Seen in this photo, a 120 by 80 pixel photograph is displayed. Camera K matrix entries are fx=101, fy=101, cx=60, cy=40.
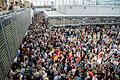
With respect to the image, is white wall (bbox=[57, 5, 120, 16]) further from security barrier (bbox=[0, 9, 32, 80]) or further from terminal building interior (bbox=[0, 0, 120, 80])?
security barrier (bbox=[0, 9, 32, 80])

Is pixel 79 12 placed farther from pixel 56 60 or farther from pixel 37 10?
pixel 37 10

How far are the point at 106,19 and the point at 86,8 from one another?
13.3ft

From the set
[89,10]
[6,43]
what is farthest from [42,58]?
[89,10]

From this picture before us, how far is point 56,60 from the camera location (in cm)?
695

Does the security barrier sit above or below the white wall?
below

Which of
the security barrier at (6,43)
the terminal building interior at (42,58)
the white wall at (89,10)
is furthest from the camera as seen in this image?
the white wall at (89,10)

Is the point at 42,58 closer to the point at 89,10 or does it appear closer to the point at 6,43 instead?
the point at 6,43

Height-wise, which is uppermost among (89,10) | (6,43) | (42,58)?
(89,10)

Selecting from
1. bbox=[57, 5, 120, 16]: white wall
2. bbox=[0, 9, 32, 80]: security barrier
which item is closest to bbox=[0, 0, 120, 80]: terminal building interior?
bbox=[0, 9, 32, 80]: security barrier

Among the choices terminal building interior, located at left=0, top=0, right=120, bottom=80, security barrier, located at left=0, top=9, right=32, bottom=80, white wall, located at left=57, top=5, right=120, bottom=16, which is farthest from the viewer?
white wall, located at left=57, top=5, right=120, bottom=16

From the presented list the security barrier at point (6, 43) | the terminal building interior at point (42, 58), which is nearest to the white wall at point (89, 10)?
the terminal building interior at point (42, 58)

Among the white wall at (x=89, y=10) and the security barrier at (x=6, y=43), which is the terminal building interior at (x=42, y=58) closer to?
the security barrier at (x=6, y=43)

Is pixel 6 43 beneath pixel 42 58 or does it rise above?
above

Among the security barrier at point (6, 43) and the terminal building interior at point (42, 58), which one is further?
the terminal building interior at point (42, 58)
